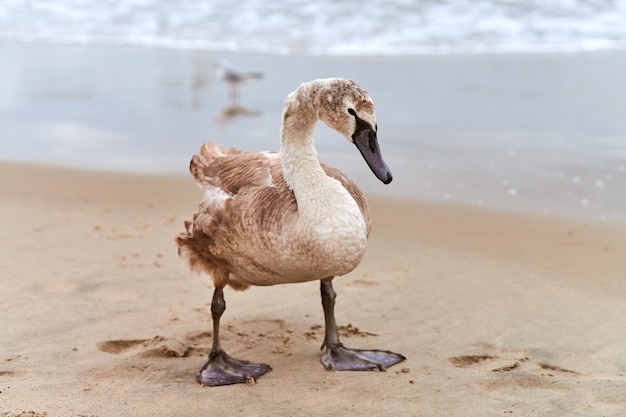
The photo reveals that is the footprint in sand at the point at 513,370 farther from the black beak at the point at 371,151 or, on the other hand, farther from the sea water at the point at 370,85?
the sea water at the point at 370,85

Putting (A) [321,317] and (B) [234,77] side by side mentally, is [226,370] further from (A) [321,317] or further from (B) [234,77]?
(B) [234,77]

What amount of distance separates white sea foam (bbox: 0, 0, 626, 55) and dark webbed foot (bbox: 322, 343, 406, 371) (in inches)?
374

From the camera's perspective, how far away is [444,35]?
1467cm

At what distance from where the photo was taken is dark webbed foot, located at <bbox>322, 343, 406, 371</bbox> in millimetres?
4512

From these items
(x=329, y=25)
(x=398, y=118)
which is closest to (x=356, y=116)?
(x=398, y=118)

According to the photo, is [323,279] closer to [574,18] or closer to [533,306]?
[533,306]

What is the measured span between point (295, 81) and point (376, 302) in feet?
21.1

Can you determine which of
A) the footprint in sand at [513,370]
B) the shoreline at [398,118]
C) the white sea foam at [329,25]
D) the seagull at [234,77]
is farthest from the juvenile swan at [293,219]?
the white sea foam at [329,25]

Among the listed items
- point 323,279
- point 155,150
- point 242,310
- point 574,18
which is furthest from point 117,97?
point 574,18

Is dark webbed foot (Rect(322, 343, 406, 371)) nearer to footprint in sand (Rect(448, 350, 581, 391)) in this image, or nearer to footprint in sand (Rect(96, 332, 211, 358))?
footprint in sand (Rect(448, 350, 581, 391))

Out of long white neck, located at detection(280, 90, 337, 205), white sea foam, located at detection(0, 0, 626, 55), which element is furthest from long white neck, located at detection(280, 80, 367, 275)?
white sea foam, located at detection(0, 0, 626, 55)

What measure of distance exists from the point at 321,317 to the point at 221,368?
1019 mm

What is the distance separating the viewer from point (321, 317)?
5.32m

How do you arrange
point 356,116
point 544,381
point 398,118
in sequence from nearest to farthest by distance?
point 356,116 < point 544,381 < point 398,118
